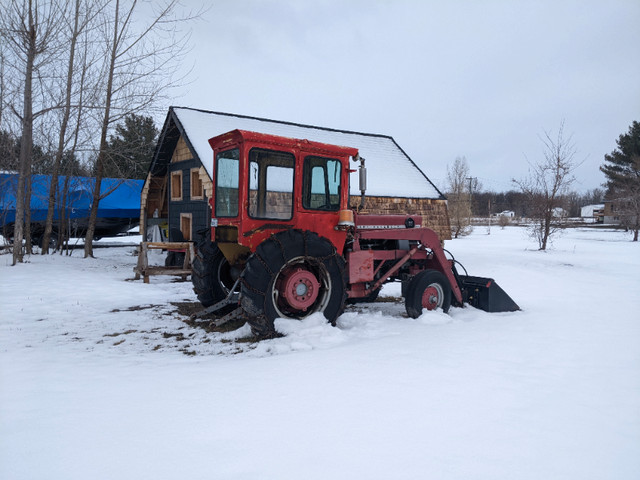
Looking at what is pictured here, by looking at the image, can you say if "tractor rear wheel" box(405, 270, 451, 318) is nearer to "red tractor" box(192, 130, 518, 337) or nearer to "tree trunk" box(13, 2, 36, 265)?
"red tractor" box(192, 130, 518, 337)

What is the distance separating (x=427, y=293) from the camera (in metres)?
6.62

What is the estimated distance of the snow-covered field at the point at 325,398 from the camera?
2.55 metres

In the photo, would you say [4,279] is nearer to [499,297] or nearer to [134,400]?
[134,400]

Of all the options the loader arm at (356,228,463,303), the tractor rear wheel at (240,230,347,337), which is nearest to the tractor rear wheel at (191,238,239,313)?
the tractor rear wheel at (240,230,347,337)

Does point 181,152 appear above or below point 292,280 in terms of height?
above

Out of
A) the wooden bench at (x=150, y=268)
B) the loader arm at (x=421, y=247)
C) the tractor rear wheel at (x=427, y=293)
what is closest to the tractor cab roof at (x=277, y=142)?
the loader arm at (x=421, y=247)

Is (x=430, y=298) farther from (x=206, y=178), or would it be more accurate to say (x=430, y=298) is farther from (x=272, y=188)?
(x=206, y=178)

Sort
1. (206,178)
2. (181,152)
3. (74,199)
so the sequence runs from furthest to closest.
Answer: (74,199) < (181,152) < (206,178)

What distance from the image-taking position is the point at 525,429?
118 inches

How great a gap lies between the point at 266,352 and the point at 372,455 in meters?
2.29

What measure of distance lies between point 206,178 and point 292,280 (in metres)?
8.33

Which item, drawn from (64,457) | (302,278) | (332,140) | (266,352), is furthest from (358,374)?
(332,140)

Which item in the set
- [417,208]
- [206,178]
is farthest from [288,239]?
[417,208]

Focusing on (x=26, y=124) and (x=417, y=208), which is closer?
(x=26, y=124)
